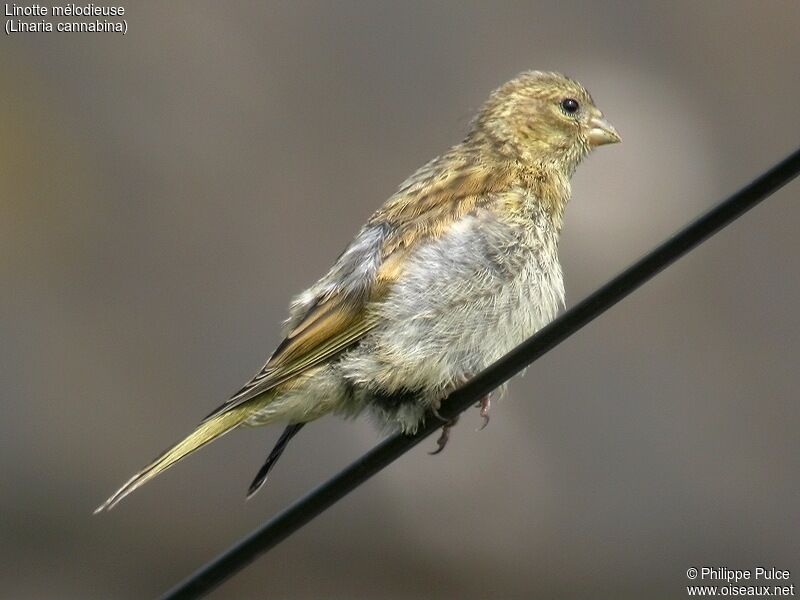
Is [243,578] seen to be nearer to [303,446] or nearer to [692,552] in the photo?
[303,446]

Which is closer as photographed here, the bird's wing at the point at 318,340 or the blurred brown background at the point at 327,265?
the bird's wing at the point at 318,340

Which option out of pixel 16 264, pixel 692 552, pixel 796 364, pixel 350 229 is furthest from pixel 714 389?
pixel 16 264

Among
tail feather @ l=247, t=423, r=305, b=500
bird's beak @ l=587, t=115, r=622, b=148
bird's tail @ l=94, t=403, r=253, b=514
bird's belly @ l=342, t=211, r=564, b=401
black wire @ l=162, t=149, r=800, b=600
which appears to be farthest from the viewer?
bird's beak @ l=587, t=115, r=622, b=148

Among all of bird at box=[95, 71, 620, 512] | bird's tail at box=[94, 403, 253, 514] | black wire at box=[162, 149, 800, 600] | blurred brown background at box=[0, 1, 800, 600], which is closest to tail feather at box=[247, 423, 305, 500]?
bird at box=[95, 71, 620, 512]

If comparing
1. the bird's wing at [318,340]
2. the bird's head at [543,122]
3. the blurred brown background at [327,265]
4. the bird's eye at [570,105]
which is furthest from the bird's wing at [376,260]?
the blurred brown background at [327,265]

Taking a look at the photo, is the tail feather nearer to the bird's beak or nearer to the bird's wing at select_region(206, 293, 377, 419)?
the bird's wing at select_region(206, 293, 377, 419)

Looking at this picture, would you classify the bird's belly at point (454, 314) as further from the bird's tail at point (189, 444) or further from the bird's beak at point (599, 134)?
the bird's beak at point (599, 134)
